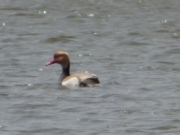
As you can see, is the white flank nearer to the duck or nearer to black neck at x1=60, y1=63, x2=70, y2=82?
the duck

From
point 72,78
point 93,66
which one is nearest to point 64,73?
point 72,78

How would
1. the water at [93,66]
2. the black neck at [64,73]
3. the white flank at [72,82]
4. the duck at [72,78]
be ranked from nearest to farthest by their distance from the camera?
1. the water at [93,66]
2. the duck at [72,78]
3. the white flank at [72,82]
4. the black neck at [64,73]

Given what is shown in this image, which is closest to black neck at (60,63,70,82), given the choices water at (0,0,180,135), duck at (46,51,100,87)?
duck at (46,51,100,87)

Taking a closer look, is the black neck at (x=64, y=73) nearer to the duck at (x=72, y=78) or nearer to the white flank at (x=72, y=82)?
the duck at (x=72, y=78)

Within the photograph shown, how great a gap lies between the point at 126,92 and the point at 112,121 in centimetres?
200

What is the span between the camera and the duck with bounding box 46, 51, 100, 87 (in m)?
13.8

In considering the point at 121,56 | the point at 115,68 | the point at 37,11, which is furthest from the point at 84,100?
the point at 37,11

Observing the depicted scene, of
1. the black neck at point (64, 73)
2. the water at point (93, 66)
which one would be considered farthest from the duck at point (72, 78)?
the water at point (93, 66)

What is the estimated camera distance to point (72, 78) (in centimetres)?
1407

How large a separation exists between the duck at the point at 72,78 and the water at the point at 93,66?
136 millimetres

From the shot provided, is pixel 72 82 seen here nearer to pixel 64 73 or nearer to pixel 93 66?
pixel 64 73

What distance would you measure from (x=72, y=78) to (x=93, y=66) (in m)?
1.84

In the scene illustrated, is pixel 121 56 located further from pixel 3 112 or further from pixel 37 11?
pixel 37 11

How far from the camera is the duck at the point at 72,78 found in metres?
13.8
